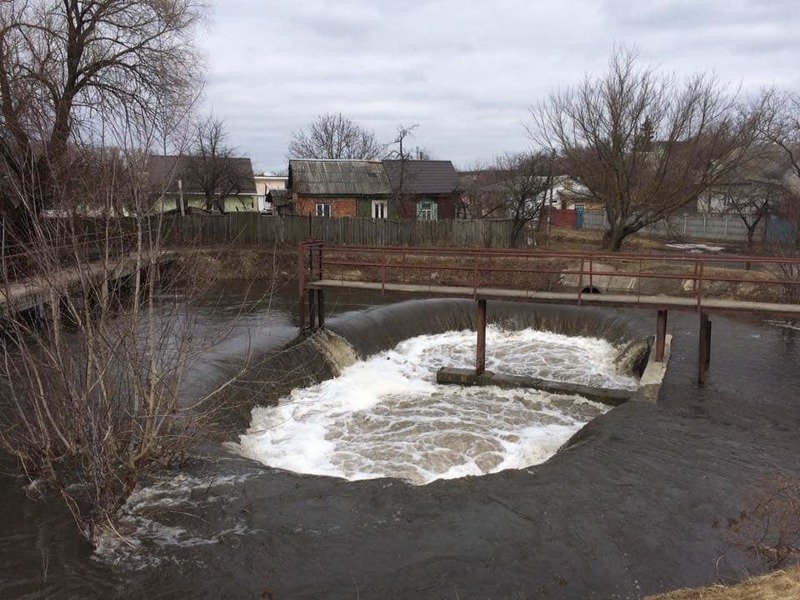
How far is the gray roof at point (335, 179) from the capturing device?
34594 mm

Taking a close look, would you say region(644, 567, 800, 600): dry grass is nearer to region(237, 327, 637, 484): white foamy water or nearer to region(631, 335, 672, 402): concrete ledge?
region(237, 327, 637, 484): white foamy water

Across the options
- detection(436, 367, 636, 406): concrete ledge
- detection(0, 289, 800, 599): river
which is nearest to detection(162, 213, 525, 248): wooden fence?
detection(436, 367, 636, 406): concrete ledge

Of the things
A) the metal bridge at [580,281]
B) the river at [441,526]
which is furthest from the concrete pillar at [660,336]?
the river at [441,526]

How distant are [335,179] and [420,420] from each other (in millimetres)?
26511

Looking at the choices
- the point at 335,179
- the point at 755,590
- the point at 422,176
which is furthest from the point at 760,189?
the point at 755,590

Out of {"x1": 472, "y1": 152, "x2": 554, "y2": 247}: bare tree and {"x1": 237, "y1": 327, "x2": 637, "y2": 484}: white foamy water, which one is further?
{"x1": 472, "y1": 152, "x2": 554, "y2": 247}: bare tree

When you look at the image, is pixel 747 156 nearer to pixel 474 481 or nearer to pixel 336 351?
pixel 336 351

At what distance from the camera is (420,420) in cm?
1070

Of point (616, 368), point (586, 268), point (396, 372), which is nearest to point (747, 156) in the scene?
point (586, 268)

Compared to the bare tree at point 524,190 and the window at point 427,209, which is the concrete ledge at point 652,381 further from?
the window at point 427,209

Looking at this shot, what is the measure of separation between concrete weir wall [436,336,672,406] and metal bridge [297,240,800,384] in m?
0.34

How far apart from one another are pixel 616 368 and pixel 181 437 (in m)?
11.0

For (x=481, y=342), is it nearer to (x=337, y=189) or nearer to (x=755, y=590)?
(x=755, y=590)

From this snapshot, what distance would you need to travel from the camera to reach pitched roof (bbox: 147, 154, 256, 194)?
5789mm
